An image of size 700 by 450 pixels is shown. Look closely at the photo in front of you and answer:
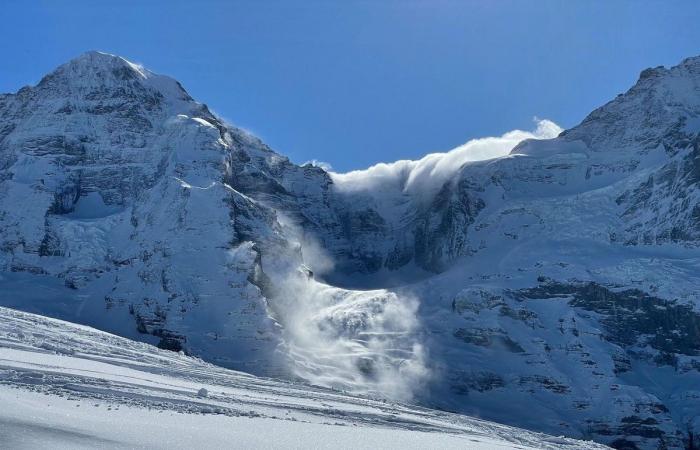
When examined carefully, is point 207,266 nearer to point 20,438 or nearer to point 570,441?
point 570,441

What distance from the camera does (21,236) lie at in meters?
181

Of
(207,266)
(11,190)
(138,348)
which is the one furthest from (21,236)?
(138,348)

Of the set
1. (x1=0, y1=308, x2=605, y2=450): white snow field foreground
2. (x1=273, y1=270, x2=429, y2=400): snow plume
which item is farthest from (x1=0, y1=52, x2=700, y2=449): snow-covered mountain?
(x1=0, y1=308, x2=605, y2=450): white snow field foreground

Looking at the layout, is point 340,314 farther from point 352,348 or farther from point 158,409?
point 158,409

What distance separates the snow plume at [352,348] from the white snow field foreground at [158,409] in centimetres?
4691

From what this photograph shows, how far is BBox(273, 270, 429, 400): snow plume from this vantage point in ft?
541

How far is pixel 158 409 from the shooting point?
58.5 metres

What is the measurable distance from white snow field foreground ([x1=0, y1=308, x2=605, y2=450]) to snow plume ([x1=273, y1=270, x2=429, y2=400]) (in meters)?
46.9

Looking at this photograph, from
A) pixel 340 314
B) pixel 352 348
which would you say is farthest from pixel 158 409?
pixel 340 314

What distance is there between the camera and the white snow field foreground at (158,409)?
136 feet

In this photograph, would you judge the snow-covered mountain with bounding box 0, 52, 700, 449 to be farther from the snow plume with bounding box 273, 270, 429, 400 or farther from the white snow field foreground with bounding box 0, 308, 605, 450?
the white snow field foreground with bounding box 0, 308, 605, 450

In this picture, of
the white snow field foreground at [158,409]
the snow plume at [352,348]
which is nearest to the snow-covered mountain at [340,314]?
the snow plume at [352,348]

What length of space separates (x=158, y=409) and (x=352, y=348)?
12552cm

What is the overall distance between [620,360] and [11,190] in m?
131
